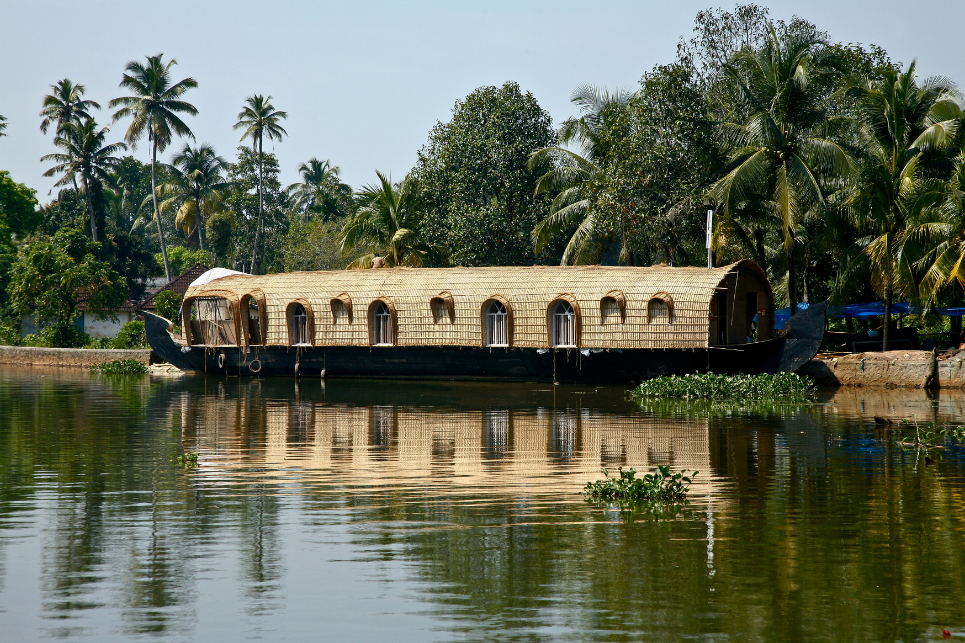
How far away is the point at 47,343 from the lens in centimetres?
3466

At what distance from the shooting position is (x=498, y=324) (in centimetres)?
2258

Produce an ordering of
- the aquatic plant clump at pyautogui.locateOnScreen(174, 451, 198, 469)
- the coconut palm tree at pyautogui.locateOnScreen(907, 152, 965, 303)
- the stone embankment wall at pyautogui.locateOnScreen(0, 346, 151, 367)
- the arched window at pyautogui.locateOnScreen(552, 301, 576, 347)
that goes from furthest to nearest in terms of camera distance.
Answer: the stone embankment wall at pyautogui.locateOnScreen(0, 346, 151, 367)
the arched window at pyautogui.locateOnScreen(552, 301, 576, 347)
the coconut palm tree at pyautogui.locateOnScreen(907, 152, 965, 303)
the aquatic plant clump at pyautogui.locateOnScreen(174, 451, 198, 469)

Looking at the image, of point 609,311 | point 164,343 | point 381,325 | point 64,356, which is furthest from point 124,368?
point 609,311

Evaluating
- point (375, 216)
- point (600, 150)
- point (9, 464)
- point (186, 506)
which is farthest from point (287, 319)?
point (186, 506)

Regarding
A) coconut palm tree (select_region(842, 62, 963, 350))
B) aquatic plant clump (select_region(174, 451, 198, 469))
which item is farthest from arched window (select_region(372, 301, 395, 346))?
aquatic plant clump (select_region(174, 451, 198, 469))

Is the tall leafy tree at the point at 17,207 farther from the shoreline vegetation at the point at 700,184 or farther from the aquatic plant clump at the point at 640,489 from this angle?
the aquatic plant clump at the point at 640,489

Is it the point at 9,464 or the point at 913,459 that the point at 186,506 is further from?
the point at 913,459

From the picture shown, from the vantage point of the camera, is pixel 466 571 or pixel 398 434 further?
pixel 398 434

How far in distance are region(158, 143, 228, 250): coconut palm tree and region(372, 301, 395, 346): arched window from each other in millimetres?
27768

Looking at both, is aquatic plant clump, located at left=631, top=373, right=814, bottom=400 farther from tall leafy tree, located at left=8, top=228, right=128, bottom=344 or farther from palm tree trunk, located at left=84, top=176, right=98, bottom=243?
palm tree trunk, located at left=84, top=176, right=98, bottom=243

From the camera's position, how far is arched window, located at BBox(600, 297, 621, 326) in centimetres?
2120

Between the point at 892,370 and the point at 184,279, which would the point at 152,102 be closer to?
the point at 184,279

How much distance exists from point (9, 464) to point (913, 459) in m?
10.3

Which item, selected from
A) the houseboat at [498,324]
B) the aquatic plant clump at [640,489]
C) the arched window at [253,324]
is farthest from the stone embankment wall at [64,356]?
the aquatic plant clump at [640,489]
